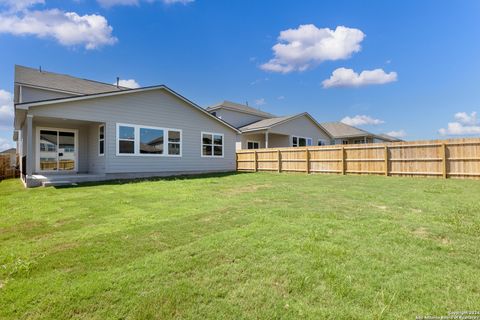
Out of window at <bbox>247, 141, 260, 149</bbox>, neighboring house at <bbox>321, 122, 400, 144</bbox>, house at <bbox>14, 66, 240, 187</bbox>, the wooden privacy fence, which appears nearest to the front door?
house at <bbox>14, 66, 240, 187</bbox>

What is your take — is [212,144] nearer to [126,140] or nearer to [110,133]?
[126,140]

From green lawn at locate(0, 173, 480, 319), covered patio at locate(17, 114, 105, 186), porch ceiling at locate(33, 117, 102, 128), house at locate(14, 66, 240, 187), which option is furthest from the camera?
covered patio at locate(17, 114, 105, 186)

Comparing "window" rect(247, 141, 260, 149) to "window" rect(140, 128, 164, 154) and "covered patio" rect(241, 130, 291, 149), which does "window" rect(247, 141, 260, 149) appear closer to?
"covered patio" rect(241, 130, 291, 149)

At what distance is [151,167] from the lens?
48.0 ft

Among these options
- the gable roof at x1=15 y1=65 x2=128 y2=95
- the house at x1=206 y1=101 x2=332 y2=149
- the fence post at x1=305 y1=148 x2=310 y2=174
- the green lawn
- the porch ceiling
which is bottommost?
the green lawn

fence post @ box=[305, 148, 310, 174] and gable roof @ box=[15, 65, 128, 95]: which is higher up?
gable roof @ box=[15, 65, 128, 95]

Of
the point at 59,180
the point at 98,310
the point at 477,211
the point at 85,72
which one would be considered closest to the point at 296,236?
the point at 98,310

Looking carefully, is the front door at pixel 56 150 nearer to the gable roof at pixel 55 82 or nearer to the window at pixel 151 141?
the gable roof at pixel 55 82

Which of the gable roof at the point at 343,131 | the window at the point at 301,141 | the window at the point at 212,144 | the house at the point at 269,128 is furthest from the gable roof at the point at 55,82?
the gable roof at the point at 343,131

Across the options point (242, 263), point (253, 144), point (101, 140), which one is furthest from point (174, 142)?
point (242, 263)

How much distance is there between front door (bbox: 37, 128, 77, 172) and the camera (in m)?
14.2

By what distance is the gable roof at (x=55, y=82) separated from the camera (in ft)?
52.3

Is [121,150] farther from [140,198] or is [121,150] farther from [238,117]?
[238,117]

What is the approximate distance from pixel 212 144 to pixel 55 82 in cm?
1060
